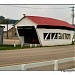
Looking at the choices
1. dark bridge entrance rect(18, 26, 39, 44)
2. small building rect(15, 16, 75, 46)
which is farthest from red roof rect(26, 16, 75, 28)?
dark bridge entrance rect(18, 26, 39, 44)

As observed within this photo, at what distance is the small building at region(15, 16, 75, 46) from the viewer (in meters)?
12.6

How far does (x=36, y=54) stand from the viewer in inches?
527

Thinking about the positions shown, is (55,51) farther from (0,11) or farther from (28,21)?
(0,11)

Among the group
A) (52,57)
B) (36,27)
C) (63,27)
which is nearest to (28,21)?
(36,27)

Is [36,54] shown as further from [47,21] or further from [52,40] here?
[47,21]

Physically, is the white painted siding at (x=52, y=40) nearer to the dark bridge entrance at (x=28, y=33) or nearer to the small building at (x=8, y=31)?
the dark bridge entrance at (x=28, y=33)

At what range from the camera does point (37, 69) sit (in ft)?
42.5

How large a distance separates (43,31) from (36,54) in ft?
3.20

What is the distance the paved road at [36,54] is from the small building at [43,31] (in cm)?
27

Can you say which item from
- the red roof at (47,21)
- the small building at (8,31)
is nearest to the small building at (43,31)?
the red roof at (47,21)

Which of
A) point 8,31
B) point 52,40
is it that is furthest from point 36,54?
point 8,31
